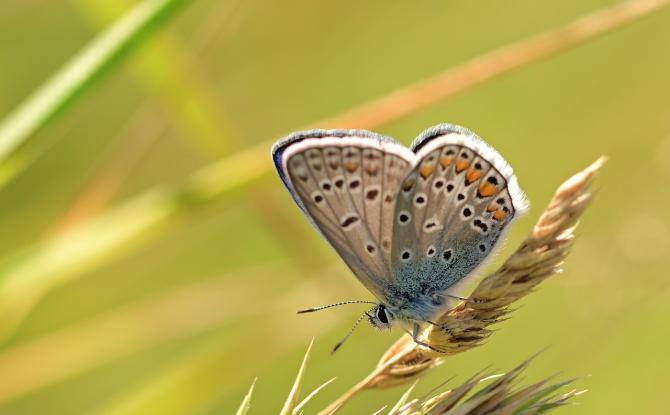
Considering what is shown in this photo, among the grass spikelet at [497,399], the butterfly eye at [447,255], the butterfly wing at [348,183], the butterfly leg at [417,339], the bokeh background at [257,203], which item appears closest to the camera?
the grass spikelet at [497,399]

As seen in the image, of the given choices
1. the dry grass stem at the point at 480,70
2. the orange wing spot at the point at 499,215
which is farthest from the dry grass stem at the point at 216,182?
the orange wing spot at the point at 499,215

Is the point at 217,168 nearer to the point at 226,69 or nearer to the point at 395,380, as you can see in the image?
the point at 395,380

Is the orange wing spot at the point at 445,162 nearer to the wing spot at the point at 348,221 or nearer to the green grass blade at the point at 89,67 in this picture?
the wing spot at the point at 348,221

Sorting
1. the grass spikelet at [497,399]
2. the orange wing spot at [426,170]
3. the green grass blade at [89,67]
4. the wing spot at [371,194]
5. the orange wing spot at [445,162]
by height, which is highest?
the green grass blade at [89,67]

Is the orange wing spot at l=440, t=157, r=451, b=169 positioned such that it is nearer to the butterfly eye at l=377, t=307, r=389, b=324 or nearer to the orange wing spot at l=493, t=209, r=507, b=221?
the orange wing spot at l=493, t=209, r=507, b=221

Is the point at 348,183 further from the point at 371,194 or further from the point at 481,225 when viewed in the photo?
the point at 481,225

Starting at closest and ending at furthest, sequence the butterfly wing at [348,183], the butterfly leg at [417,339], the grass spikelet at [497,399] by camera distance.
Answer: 1. the grass spikelet at [497,399]
2. the butterfly leg at [417,339]
3. the butterfly wing at [348,183]

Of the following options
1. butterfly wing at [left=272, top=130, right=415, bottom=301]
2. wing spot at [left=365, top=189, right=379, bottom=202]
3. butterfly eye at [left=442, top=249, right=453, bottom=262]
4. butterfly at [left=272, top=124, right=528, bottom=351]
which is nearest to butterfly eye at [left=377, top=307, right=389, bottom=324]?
butterfly at [left=272, top=124, right=528, bottom=351]
